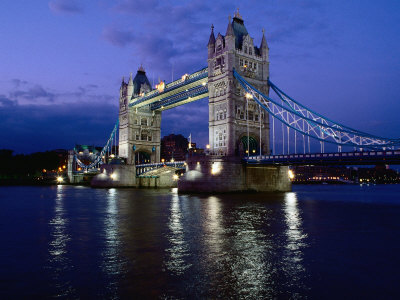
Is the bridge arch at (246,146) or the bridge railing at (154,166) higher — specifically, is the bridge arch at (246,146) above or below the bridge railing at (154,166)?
above

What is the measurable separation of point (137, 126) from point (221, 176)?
3874cm

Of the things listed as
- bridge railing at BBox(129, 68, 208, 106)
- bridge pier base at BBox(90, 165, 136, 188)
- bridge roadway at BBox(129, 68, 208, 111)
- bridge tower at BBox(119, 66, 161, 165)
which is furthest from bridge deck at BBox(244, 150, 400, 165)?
bridge tower at BBox(119, 66, 161, 165)

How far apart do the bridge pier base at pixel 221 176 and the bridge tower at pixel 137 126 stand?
106 feet

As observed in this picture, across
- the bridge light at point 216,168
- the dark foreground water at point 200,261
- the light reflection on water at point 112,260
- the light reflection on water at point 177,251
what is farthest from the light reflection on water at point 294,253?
the bridge light at point 216,168

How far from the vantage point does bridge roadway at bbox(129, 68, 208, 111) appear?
2266 inches

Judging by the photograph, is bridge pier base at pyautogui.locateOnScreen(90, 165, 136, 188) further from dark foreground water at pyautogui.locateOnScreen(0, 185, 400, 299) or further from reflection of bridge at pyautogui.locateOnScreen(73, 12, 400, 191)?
dark foreground water at pyautogui.locateOnScreen(0, 185, 400, 299)

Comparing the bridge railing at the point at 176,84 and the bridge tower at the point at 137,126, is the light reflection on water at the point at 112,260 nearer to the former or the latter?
the bridge railing at the point at 176,84

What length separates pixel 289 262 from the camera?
10.1 metres

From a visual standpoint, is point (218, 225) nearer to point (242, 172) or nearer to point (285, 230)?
point (285, 230)

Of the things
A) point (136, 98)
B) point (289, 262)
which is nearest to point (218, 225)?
point (289, 262)

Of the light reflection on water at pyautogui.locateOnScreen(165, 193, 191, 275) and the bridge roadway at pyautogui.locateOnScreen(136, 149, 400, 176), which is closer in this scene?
the light reflection on water at pyautogui.locateOnScreen(165, 193, 191, 275)

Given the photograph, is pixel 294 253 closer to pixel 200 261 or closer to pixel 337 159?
pixel 200 261

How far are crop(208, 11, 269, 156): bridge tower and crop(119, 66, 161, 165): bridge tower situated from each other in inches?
1179

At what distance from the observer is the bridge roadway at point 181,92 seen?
57.6 metres
